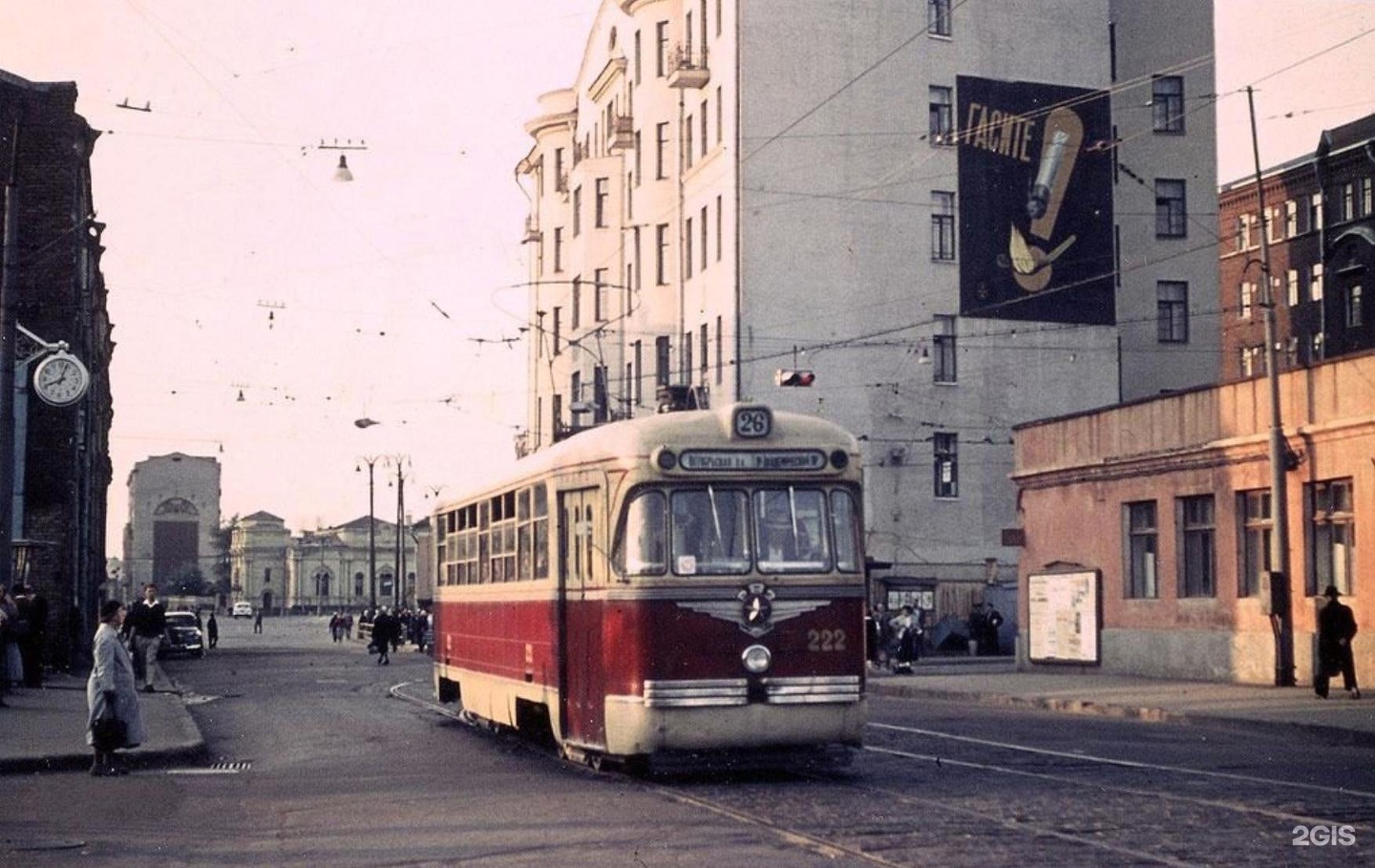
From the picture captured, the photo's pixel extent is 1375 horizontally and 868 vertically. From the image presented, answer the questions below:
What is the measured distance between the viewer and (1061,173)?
57.0 metres

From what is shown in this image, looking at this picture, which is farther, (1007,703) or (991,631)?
(991,631)

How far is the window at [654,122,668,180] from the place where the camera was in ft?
196

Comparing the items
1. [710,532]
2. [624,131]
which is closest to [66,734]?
[710,532]

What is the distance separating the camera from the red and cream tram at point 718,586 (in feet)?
51.7

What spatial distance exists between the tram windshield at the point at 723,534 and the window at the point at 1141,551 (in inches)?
858

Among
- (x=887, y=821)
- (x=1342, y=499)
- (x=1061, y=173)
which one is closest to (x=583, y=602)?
(x=887, y=821)

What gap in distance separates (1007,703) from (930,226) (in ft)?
86.0

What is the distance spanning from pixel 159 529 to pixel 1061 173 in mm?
106430

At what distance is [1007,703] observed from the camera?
30969 millimetres

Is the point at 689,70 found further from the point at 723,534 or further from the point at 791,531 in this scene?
the point at 723,534

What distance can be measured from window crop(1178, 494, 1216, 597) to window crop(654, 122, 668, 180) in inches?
1084

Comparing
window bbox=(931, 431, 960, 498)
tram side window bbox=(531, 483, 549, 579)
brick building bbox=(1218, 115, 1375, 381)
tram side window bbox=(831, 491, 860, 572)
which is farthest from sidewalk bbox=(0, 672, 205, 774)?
brick building bbox=(1218, 115, 1375, 381)

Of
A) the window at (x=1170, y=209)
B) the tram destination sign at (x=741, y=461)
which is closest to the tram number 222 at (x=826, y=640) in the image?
the tram destination sign at (x=741, y=461)

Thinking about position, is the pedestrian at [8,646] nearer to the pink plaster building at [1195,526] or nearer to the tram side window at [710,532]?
the tram side window at [710,532]
